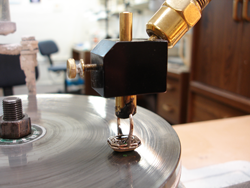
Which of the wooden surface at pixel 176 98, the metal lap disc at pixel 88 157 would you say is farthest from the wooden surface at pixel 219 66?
the metal lap disc at pixel 88 157

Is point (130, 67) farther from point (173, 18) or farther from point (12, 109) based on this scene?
point (12, 109)

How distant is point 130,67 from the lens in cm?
34

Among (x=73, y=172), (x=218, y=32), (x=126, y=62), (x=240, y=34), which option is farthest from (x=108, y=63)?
(x=218, y=32)

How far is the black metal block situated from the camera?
1.10ft

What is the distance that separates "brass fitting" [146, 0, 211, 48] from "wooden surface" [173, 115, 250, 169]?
1.22 ft

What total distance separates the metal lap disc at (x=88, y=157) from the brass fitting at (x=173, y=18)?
0.18m

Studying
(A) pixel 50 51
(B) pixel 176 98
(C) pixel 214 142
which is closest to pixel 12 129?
(C) pixel 214 142

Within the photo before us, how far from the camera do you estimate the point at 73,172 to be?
1.08 feet

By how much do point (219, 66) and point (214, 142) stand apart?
1038mm

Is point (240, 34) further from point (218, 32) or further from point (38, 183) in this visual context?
point (38, 183)

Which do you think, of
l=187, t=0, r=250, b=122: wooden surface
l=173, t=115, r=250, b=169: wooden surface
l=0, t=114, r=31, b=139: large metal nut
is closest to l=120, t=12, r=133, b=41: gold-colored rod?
l=0, t=114, r=31, b=139: large metal nut

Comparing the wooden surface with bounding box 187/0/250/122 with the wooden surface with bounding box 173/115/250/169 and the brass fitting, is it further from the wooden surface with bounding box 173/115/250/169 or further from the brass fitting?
the brass fitting

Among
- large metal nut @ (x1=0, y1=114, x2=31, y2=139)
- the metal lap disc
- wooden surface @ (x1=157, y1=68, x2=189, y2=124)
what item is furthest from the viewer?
wooden surface @ (x1=157, y1=68, x2=189, y2=124)

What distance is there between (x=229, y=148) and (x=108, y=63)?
53 centimetres
